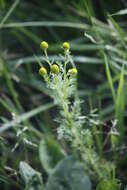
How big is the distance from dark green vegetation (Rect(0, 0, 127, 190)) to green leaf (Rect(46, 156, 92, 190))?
0.75 feet

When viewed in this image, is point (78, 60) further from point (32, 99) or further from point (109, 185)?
point (109, 185)

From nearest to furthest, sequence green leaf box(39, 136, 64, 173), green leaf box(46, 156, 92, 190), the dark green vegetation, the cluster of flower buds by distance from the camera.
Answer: the cluster of flower buds → green leaf box(46, 156, 92, 190) → green leaf box(39, 136, 64, 173) → the dark green vegetation

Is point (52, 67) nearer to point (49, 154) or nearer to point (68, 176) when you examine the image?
point (68, 176)

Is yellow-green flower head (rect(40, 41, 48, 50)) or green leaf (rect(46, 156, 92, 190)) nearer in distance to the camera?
yellow-green flower head (rect(40, 41, 48, 50))

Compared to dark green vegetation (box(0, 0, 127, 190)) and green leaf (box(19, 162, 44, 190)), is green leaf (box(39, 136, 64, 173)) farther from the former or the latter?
green leaf (box(19, 162, 44, 190))

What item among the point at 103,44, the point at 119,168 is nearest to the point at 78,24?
the point at 103,44

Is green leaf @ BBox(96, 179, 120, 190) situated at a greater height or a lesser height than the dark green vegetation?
lesser

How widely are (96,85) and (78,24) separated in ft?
0.95

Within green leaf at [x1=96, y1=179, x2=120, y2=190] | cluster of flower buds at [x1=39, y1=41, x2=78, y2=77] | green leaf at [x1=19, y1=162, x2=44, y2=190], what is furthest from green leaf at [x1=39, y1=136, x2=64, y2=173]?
cluster of flower buds at [x1=39, y1=41, x2=78, y2=77]

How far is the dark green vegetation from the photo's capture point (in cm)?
154

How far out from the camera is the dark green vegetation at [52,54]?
154cm

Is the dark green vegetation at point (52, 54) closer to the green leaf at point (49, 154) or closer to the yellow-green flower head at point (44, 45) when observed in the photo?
the green leaf at point (49, 154)

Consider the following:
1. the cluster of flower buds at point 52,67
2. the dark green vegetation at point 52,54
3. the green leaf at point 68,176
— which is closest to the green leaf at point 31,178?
the green leaf at point 68,176

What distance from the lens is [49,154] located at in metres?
1.41
